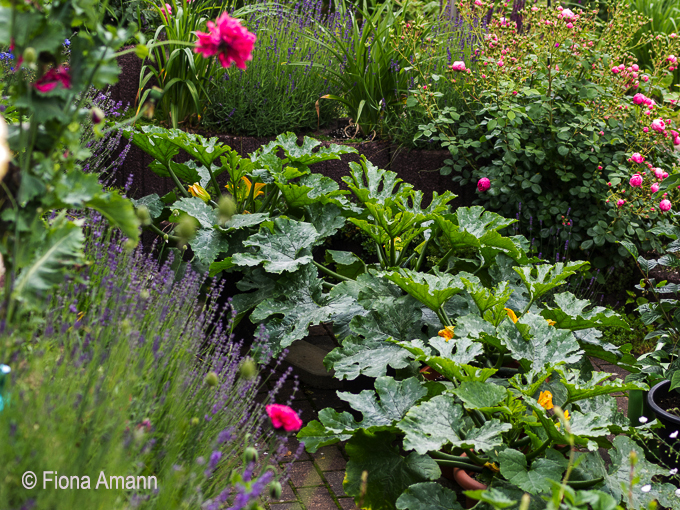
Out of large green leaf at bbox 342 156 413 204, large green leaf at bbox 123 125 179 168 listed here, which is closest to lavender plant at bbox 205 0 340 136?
large green leaf at bbox 123 125 179 168

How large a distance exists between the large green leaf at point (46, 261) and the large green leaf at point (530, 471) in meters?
1.48

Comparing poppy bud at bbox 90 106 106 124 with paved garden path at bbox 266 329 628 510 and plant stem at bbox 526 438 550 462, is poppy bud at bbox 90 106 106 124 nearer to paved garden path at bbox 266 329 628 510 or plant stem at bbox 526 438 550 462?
paved garden path at bbox 266 329 628 510

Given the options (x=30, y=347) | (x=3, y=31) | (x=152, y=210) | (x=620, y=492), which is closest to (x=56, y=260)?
(x=30, y=347)

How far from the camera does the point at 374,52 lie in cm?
495

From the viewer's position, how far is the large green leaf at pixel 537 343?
2.50m

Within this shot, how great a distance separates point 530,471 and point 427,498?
0.36 meters

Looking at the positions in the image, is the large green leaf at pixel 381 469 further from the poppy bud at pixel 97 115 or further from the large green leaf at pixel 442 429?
the poppy bud at pixel 97 115

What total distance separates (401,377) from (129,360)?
1.39 m

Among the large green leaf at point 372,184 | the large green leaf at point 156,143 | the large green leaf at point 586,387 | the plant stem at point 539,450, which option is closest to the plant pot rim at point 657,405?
the large green leaf at point 586,387

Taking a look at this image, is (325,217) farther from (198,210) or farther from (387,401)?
(387,401)

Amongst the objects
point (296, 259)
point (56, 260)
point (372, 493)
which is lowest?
point (372, 493)

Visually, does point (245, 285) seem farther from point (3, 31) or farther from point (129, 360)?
point (3, 31)

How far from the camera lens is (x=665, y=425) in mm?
2748

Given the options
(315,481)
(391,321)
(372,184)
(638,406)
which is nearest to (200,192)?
(372,184)
